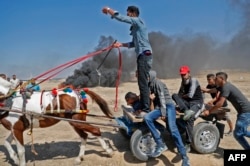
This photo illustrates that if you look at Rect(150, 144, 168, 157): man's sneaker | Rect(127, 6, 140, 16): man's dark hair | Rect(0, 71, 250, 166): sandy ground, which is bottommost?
Rect(0, 71, 250, 166): sandy ground

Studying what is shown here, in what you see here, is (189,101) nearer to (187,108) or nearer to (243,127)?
(187,108)

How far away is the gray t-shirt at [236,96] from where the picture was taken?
7.16 metres

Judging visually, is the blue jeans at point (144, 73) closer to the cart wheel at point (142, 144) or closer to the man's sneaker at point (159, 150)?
the cart wheel at point (142, 144)

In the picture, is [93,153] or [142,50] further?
[93,153]

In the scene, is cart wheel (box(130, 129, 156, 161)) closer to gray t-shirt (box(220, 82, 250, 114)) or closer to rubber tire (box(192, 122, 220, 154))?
rubber tire (box(192, 122, 220, 154))

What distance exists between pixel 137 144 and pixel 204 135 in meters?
1.71

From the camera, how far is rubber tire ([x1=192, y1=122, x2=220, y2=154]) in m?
7.72

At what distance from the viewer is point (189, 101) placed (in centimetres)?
782

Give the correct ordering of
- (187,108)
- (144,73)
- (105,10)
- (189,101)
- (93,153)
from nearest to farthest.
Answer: (105,10)
(144,73)
(187,108)
(189,101)
(93,153)

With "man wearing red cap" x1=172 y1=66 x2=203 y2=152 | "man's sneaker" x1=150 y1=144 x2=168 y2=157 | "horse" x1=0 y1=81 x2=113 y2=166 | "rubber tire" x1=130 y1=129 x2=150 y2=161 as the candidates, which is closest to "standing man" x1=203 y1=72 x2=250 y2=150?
"man wearing red cap" x1=172 y1=66 x2=203 y2=152

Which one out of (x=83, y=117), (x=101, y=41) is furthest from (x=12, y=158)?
(x=101, y=41)

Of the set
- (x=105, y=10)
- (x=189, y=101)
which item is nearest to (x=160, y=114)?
(x=189, y=101)

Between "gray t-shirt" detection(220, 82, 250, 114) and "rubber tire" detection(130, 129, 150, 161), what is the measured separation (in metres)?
1.90

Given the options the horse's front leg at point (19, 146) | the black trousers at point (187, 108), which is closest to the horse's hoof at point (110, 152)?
the black trousers at point (187, 108)
